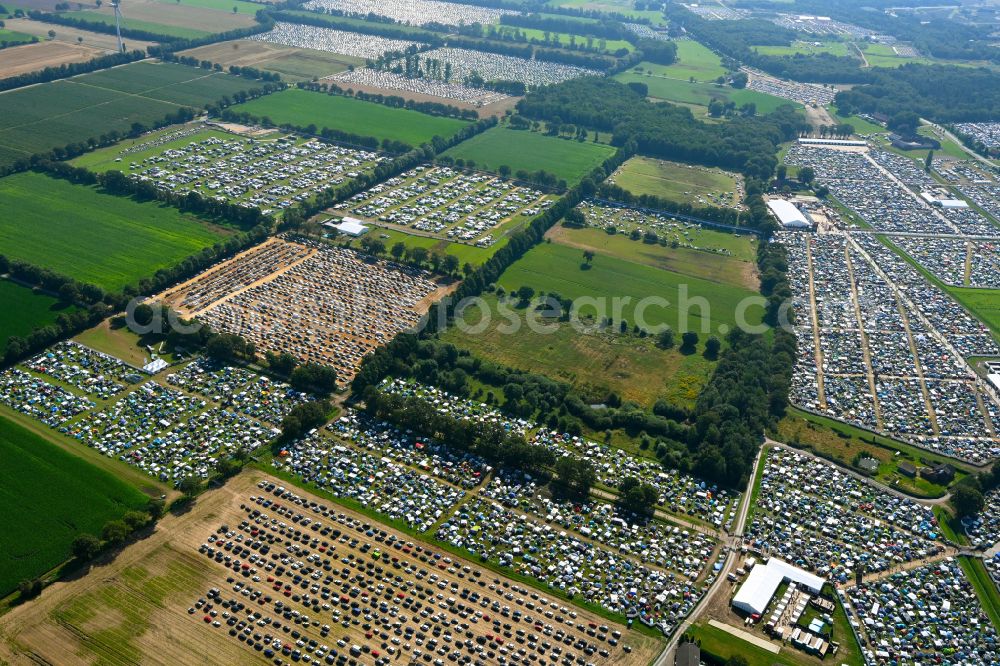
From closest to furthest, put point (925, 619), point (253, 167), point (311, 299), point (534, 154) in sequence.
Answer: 1. point (925, 619)
2. point (311, 299)
3. point (253, 167)
4. point (534, 154)

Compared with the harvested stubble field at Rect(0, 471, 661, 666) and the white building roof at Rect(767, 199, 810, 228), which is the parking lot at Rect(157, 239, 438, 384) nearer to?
the harvested stubble field at Rect(0, 471, 661, 666)

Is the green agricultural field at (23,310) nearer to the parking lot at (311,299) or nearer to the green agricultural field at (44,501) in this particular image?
the parking lot at (311,299)

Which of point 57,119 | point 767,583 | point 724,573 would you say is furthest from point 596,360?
point 57,119

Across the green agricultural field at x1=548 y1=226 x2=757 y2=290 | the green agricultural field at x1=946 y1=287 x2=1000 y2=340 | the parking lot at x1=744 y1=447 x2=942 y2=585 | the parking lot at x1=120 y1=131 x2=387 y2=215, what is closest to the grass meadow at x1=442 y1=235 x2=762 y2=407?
the green agricultural field at x1=548 y1=226 x2=757 y2=290

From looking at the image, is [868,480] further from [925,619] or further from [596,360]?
[596,360]

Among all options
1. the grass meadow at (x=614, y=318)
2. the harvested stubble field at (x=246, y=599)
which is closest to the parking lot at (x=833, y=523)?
the grass meadow at (x=614, y=318)

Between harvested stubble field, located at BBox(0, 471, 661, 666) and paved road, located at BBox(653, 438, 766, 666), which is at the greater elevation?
paved road, located at BBox(653, 438, 766, 666)
